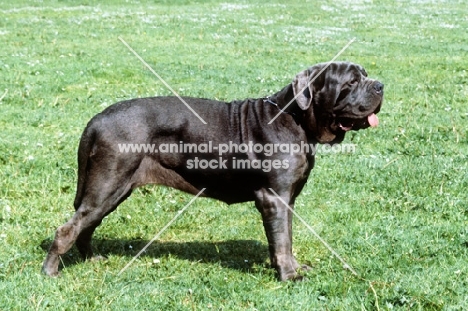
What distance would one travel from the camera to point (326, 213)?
627 cm

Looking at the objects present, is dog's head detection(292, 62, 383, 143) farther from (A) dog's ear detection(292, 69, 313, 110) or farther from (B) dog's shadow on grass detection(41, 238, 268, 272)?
(B) dog's shadow on grass detection(41, 238, 268, 272)

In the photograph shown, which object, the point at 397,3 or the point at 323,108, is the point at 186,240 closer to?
the point at 323,108

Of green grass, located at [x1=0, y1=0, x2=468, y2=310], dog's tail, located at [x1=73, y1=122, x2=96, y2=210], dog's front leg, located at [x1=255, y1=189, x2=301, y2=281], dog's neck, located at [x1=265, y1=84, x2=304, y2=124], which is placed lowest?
green grass, located at [x1=0, y1=0, x2=468, y2=310]

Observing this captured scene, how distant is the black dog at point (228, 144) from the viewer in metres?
4.86

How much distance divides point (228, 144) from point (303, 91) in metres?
0.74

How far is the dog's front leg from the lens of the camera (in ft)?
16.1

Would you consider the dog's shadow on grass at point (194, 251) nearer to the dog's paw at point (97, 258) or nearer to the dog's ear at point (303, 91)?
the dog's paw at point (97, 258)

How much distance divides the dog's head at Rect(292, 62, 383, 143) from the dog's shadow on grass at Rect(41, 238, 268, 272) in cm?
125

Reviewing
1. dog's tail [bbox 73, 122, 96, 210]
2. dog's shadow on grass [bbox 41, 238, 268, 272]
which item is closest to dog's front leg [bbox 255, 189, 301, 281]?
dog's shadow on grass [bbox 41, 238, 268, 272]

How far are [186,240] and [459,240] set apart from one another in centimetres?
248

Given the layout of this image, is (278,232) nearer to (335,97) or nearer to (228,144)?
(228,144)

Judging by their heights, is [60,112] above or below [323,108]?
below

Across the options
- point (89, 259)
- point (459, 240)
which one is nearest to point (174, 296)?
point (89, 259)

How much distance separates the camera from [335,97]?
5.04 meters
